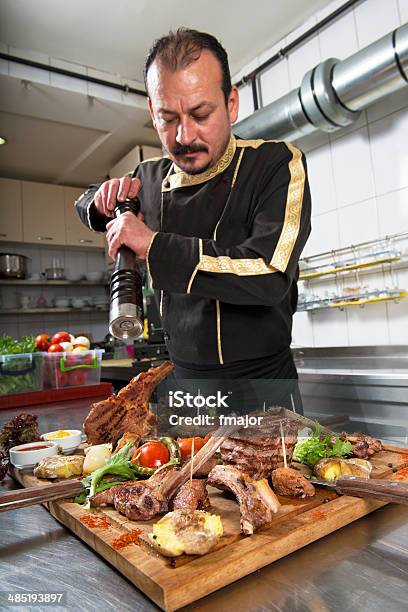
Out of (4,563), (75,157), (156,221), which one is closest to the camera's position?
(4,563)

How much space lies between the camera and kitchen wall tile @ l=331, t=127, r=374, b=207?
2809 mm

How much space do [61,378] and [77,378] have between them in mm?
71

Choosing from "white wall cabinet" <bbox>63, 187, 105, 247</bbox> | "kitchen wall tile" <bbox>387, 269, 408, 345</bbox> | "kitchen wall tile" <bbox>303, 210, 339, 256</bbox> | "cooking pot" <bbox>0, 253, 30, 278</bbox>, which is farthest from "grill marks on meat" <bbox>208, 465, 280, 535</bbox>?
"white wall cabinet" <bbox>63, 187, 105, 247</bbox>

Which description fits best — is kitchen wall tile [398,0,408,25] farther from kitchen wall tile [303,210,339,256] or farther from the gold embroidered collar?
the gold embroidered collar

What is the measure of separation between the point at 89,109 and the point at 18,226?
1694mm

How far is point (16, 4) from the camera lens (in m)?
2.87

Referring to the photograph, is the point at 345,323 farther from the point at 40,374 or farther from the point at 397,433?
the point at 40,374

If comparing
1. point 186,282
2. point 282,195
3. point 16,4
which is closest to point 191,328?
point 186,282

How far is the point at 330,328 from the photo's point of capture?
10.1 feet

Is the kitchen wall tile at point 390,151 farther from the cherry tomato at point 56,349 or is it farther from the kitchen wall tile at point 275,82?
the cherry tomato at point 56,349

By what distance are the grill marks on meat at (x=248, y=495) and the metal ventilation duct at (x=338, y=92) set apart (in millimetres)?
2296

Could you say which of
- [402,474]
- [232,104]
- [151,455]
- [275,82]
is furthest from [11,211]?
[402,474]

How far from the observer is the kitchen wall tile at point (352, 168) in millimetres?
2809

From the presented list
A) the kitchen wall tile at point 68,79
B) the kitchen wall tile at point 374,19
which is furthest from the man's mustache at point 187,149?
the kitchen wall tile at point 68,79
